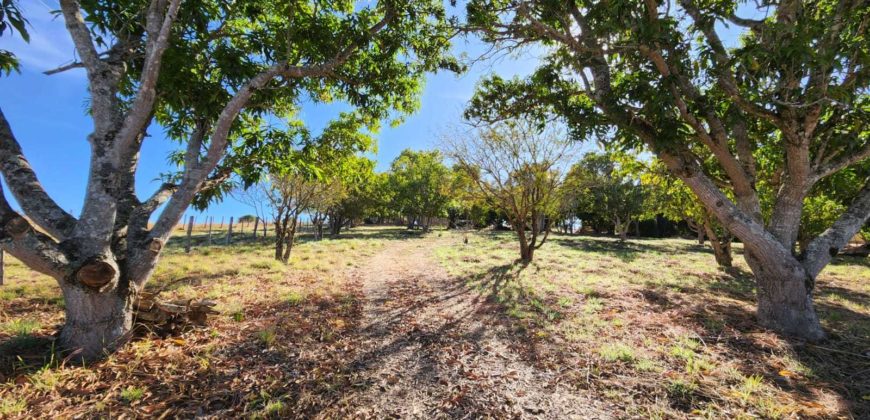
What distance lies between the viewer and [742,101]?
16.4 feet

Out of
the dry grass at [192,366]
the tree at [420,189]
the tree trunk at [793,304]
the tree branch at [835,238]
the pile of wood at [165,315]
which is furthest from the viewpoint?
the tree at [420,189]

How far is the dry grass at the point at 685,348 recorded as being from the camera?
10.9 ft

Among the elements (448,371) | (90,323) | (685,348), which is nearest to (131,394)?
(90,323)

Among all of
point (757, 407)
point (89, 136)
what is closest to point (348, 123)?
point (89, 136)

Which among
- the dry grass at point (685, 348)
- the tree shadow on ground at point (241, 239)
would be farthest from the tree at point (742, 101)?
the tree shadow on ground at point (241, 239)

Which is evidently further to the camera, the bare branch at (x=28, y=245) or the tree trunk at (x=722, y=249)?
the tree trunk at (x=722, y=249)

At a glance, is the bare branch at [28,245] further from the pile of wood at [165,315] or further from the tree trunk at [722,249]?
the tree trunk at [722,249]

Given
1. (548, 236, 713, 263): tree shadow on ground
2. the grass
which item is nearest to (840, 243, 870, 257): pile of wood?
(548, 236, 713, 263): tree shadow on ground

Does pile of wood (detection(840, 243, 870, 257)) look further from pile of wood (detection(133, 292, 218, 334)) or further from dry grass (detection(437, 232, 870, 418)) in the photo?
pile of wood (detection(133, 292, 218, 334))

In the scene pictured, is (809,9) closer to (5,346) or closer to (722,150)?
(722,150)

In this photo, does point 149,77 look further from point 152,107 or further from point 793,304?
point 793,304

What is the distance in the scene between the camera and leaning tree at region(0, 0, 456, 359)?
3.45 m

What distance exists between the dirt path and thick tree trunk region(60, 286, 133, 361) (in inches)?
110

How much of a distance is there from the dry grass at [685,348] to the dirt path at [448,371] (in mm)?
387
